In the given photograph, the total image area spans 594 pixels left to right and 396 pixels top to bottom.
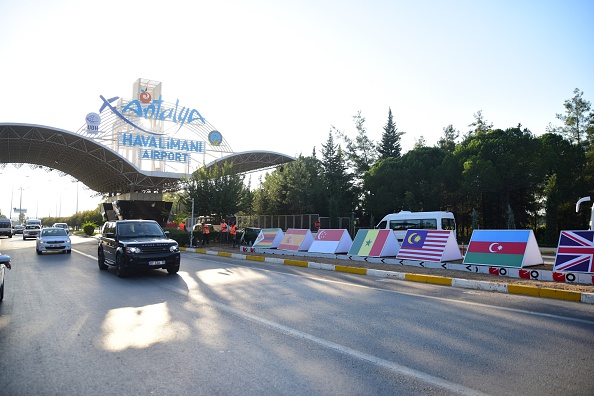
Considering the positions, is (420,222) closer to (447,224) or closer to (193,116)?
(447,224)

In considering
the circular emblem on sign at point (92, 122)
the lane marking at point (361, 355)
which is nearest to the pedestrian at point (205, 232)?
the lane marking at point (361, 355)

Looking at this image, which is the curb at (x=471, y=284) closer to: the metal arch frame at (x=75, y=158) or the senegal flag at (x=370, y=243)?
the senegal flag at (x=370, y=243)

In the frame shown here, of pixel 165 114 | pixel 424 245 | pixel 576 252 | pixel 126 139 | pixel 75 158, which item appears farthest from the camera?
pixel 75 158

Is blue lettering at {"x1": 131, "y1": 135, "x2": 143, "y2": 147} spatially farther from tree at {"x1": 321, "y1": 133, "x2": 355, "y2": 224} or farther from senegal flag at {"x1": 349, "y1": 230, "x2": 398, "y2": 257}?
senegal flag at {"x1": 349, "y1": 230, "x2": 398, "y2": 257}

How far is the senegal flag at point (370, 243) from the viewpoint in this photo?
15411 mm

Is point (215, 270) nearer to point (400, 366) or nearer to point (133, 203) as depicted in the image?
point (400, 366)

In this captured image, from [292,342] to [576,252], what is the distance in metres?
8.92

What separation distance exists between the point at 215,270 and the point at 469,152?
2767 centimetres

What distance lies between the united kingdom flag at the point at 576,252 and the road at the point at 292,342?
2.82 m

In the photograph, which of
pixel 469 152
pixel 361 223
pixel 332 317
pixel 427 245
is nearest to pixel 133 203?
pixel 361 223

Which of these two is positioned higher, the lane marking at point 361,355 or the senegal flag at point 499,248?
the senegal flag at point 499,248

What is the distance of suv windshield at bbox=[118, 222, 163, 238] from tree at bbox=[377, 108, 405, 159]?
4804 centimetres

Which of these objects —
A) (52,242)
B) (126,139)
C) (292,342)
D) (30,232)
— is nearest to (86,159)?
(126,139)

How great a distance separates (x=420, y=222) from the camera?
2181 cm
